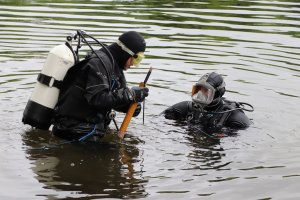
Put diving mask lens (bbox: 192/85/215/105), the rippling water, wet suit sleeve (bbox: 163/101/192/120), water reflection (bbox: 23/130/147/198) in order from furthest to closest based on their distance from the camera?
1. wet suit sleeve (bbox: 163/101/192/120)
2. diving mask lens (bbox: 192/85/215/105)
3. the rippling water
4. water reflection (bbox: 23/130/147/198)

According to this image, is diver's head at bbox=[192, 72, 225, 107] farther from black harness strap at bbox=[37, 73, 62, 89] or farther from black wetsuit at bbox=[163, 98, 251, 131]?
black harness strap at bbox=[37, 73, 62, 89]

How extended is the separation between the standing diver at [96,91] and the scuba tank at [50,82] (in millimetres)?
74

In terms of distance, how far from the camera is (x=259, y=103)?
10336 millimetres

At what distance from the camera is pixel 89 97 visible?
23.9ft

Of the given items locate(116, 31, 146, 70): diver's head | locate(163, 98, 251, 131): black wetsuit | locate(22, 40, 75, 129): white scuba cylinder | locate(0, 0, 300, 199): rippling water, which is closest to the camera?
locate(0, 0, 300, 199): rippling water

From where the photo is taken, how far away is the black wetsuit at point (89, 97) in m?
7.28

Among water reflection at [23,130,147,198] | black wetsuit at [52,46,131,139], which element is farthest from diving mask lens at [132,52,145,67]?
water reflection at [23,130,147,198]

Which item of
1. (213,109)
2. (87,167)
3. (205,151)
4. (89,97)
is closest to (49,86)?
(89,97)

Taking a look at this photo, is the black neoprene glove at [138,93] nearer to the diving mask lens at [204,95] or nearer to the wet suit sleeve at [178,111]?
the diving mask lens at [204,95]

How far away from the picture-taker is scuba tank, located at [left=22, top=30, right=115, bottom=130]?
7.41 m

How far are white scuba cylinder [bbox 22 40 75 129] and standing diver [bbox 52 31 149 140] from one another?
8 cm

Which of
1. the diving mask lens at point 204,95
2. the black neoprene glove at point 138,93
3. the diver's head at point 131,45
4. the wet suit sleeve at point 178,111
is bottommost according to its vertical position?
the wet suit sleeve at point 178,111

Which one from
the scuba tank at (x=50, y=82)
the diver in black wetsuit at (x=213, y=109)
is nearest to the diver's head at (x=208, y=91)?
the diver in black wetsuit at (x=213, y=109)

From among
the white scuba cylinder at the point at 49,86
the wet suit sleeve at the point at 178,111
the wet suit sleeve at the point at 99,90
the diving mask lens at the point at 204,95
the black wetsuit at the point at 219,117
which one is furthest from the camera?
the wet suit sleeve at the point at 178,111
